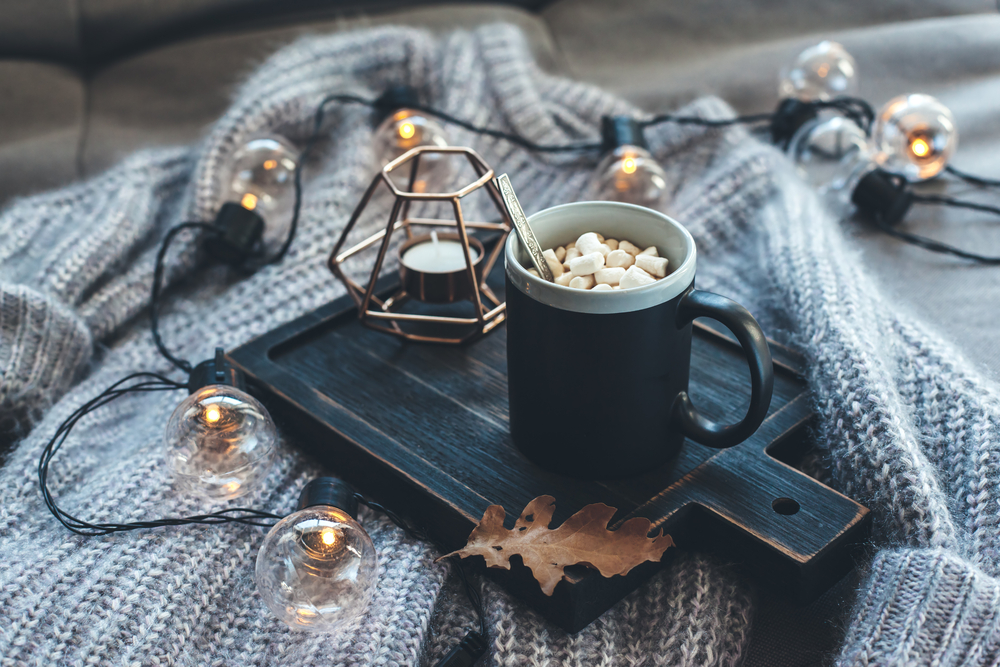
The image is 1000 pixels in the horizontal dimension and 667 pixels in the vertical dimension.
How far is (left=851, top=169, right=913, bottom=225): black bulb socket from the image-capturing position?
85cm

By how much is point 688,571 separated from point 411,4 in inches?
38.6

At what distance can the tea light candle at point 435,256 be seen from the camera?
67cm

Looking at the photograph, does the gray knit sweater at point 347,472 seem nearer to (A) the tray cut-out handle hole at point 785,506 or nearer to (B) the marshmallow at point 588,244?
(A) the tray cut-out handle hole at point 785,506

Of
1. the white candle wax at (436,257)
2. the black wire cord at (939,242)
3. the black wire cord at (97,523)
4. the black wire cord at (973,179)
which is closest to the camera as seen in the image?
the black wire cord at (97,523)

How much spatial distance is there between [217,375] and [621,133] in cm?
52

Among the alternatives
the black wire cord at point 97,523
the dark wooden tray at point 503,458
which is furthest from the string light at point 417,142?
the black wire cord at point 97,523

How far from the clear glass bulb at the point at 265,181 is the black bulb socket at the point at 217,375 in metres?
0.24

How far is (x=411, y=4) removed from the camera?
4.02ft

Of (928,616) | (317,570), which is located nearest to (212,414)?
(317,570)

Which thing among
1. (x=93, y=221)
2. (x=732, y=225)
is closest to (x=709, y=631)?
(x=732, y=225)

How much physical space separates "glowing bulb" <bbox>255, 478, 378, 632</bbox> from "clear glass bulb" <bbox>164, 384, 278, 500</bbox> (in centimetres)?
8

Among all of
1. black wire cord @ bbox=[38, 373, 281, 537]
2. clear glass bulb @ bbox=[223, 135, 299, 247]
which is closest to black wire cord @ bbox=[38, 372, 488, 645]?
black wire cord @ bbox=[38, 373, 281, 537]

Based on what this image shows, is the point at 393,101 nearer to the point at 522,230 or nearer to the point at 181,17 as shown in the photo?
the point at 181,17

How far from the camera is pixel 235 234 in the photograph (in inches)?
32.1
